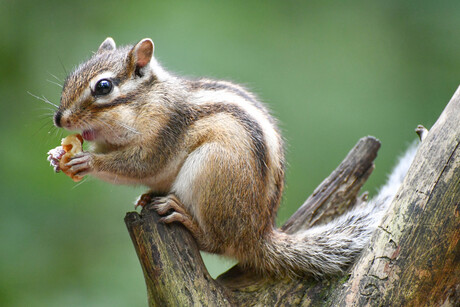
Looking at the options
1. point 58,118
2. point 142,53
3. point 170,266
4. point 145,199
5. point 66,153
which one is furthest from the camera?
point 145,199

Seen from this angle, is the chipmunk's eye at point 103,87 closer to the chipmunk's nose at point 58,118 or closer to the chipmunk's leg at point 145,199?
the chipmunk's nose at point 58,118

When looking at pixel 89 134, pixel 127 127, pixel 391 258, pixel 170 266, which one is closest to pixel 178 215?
pixel 170 266

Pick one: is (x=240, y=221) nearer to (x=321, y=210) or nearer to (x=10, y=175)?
(x=321, y=210)

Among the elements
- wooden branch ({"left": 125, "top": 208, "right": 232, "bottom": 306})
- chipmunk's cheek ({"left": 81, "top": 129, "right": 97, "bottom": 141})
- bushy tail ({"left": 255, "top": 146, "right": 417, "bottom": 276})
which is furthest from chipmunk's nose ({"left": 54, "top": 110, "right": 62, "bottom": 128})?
bushy tail ({"left": 255, "top": 146, "right": 417, "bottom": 276})

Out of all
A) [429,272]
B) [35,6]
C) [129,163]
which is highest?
[35,6]

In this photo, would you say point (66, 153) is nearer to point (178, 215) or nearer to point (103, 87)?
point (103, 87)

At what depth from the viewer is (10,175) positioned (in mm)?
4652

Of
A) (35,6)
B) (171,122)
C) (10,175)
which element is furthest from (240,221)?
(35,6)

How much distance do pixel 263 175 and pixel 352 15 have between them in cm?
363

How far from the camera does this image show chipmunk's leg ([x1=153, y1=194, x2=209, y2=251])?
278 centimetres

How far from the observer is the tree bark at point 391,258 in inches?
91.4

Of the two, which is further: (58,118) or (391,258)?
(58,118)

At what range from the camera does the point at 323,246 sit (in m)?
2.88

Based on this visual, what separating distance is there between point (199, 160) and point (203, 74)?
2.54 meters
